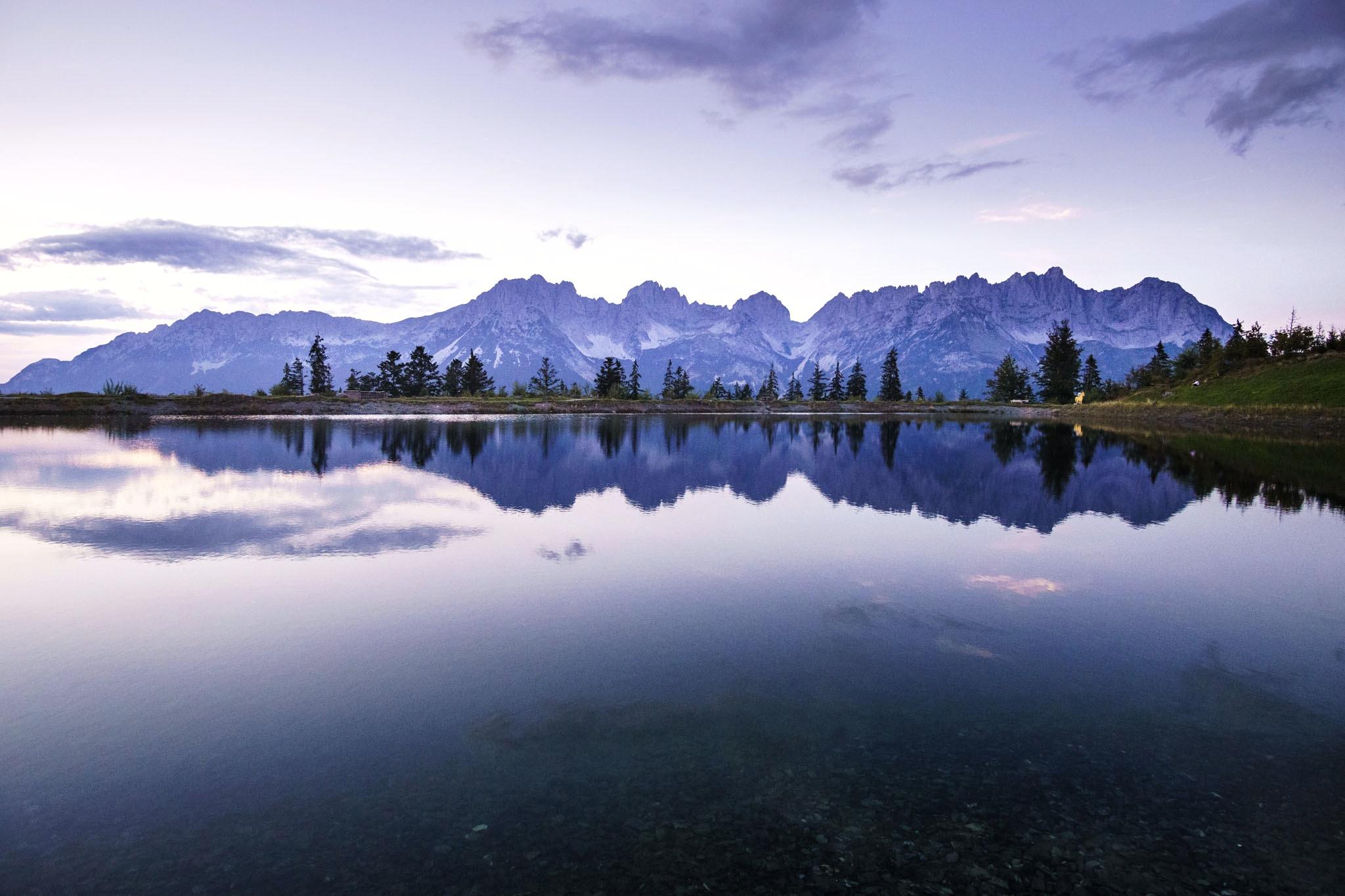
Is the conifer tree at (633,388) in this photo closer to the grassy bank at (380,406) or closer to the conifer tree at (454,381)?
the grassy bank at (380,406)

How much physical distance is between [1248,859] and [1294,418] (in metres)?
109

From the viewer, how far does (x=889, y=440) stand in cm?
8138

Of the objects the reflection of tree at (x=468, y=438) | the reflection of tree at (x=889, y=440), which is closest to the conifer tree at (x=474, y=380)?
the reflection of tree at (x=468, y=438)

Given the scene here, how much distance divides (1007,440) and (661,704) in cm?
8175

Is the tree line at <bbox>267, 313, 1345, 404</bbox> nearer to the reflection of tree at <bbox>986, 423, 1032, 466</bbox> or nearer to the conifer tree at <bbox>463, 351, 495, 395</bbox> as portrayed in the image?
the conifer tree at <bbox>463, 351, 495, 395</bbox>

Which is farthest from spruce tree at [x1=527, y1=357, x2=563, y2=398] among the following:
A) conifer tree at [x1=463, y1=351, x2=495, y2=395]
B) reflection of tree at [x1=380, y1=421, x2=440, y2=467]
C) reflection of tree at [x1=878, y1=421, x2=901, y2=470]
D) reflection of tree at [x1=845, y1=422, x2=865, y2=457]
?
reflection of tree at [x1=878, y1=421, x2=901, y2=470]

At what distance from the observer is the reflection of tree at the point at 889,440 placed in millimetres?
57938

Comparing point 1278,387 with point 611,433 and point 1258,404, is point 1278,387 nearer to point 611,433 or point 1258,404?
point 1258,404

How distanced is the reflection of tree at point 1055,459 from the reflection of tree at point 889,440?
11.1 m

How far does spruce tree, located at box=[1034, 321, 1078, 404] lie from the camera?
18800 cm

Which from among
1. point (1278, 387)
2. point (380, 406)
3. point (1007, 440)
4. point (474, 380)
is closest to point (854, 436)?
point (1007, 440)

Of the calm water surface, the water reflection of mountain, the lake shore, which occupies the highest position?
the lake shore

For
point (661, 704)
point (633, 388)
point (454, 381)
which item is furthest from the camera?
point (633, 388)

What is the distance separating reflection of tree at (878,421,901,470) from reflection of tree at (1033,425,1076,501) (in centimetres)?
1105
